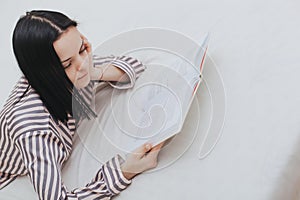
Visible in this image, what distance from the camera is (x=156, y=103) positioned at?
90cm

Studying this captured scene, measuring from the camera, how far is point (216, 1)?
1.04m

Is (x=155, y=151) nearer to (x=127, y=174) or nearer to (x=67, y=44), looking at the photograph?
(x=127, y=174)

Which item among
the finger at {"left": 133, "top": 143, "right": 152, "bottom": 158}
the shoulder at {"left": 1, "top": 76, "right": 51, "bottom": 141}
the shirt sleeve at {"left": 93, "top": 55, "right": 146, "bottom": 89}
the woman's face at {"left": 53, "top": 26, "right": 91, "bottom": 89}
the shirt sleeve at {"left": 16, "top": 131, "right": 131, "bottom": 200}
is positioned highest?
the woman's face at {"left": 53, "top": 26, "right": 91, "bottom": 89}

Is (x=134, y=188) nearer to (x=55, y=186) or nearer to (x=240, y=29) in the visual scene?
(x=55, y=186)

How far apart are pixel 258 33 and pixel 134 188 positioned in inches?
14.9

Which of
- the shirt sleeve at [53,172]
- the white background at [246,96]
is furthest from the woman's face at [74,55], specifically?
the white background at [246,96]

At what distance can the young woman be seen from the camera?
0.83m

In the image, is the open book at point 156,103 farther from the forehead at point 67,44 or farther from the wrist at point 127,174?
the forehead at point 67,44

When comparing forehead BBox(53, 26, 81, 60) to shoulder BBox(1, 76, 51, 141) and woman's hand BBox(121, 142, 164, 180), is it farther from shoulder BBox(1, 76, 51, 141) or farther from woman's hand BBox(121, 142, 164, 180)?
woman's hand BBox(121, 142, 164, 180)

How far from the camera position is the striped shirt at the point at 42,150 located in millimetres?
825

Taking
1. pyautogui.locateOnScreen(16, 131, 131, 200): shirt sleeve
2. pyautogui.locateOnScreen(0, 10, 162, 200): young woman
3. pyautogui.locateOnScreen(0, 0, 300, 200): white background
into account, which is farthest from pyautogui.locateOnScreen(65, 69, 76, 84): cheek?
pyautogui.locateOnScreen(0, 0, 300, 200): white background

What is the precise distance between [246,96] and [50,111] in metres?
0.35

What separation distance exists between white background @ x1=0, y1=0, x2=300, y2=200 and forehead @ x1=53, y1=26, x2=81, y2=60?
0.26m

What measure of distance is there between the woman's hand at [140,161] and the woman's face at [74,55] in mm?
163
